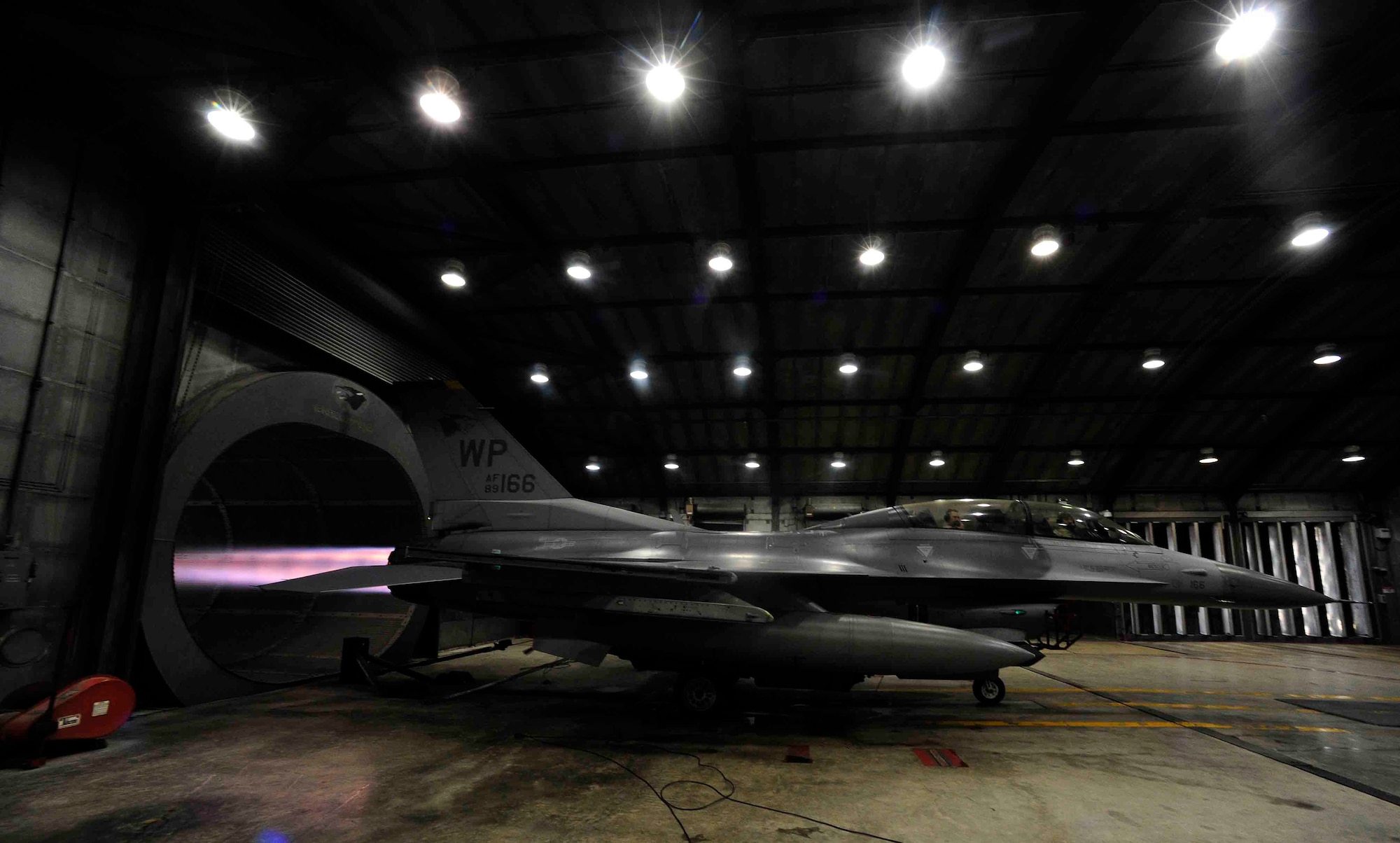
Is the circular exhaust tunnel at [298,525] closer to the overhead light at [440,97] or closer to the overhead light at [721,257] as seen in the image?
the overhead light at [440,97]

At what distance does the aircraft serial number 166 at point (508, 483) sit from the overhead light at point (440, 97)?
182 inches

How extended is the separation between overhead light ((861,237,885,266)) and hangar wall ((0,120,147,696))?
10.1 meters

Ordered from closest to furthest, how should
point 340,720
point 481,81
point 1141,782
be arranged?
point 1141,782 → point 340,720 → point 481,81

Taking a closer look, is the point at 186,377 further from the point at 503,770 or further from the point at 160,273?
the point at 503,770

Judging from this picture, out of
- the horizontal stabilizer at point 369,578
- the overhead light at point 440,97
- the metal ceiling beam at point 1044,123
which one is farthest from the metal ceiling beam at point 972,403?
the overhead light at point 440,97

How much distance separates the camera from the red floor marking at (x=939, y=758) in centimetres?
505

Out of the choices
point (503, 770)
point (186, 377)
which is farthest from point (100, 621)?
point (503, 770)

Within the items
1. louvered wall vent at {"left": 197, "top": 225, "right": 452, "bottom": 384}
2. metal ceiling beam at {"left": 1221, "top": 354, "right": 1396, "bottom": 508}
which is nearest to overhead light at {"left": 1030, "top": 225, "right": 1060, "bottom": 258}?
metal ceiling beam at {"left": 1221, "top": 354, "right": 1396, "bottom": 508}

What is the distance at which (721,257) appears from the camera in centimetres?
991

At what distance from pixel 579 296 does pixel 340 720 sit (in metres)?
8.11

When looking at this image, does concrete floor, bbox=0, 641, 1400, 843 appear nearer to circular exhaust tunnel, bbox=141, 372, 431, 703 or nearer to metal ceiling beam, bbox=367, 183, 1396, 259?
circular exhaust tunnel, bbox=141, 372, 431, 703

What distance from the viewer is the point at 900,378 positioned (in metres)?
14.1

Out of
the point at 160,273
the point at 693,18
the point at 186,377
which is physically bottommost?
the point at 186,377

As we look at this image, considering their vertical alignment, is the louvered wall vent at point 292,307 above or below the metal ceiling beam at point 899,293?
below
